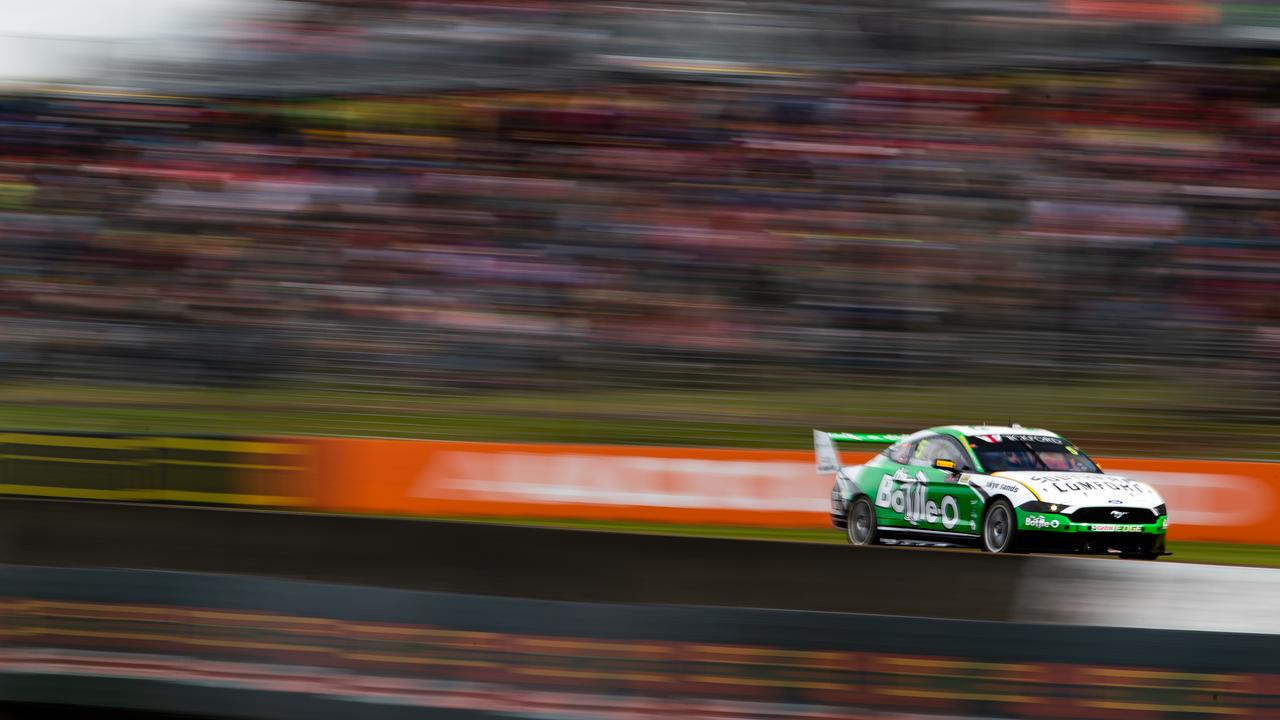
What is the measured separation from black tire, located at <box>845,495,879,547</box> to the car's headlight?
1.51 meters

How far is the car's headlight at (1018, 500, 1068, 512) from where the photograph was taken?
29.1 ft

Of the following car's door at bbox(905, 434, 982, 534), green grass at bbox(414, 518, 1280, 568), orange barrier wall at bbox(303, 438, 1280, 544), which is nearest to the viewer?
car's door at bbox(905, 434, 982, 534)

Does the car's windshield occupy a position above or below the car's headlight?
above

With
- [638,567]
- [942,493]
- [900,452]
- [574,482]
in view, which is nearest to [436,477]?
[574,482]

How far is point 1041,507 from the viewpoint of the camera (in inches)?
350

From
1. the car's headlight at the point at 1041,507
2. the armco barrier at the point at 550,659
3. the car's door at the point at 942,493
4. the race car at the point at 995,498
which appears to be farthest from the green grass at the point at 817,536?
the armco barrier at the point at 550,659

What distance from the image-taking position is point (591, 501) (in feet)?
40.5

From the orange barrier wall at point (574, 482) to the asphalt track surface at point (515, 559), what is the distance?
5964mm

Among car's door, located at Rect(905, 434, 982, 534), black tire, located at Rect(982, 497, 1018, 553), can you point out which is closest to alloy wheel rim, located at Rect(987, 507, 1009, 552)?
black tire, located at Rect(982, 497, 1018, 553)

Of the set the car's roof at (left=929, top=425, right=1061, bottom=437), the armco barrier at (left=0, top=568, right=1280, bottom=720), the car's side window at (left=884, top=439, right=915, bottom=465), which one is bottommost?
the armco barrier at (left=0, top=568, right=1280, bottom=720)

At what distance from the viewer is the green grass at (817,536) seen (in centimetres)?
1105

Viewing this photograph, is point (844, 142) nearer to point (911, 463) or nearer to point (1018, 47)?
point (1018, 47)

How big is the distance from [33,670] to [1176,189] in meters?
11.1

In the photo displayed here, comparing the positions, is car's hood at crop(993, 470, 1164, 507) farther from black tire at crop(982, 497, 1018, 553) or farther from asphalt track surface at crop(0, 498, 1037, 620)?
asphalt track surface at crop(0, 498, 1037, 620)
